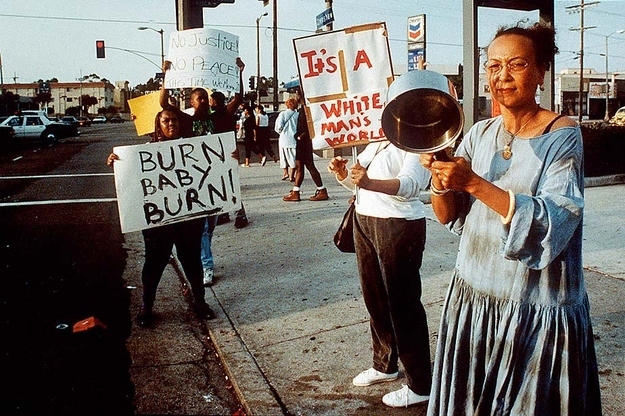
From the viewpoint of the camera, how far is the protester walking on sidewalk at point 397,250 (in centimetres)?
347

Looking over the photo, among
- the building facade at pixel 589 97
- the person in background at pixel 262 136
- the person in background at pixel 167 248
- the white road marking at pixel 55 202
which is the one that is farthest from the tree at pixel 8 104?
the person in background at pixel 167 248

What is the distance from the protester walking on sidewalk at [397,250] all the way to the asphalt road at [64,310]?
105 centimetres

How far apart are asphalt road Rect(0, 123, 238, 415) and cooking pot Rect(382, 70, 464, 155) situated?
2.34 metres

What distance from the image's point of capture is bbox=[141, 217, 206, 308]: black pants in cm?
518

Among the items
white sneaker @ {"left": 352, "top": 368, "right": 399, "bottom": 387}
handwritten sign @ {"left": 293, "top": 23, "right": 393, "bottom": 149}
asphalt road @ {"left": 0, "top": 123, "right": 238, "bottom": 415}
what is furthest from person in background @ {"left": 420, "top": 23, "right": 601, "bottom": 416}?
asphalt road @ {"left": 0, "top": 123, "right": 238, "bottom": 415}

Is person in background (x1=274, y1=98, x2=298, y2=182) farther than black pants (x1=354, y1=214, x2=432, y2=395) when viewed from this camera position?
Yes

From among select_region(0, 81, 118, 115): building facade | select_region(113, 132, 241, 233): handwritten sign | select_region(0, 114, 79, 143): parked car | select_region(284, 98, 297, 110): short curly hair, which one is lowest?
select_region(113, 132, 241, 233): handwritten sign

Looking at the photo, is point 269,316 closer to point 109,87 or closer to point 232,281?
point 232,281

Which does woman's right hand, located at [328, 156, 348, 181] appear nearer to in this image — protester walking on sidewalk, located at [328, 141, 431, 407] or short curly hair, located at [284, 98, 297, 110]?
protester walking on sidewalk, located at [328, 141, 431, 407]

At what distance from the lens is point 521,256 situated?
1.94 m

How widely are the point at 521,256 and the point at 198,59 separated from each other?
19.8 ft

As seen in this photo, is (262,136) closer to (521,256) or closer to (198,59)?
(198,59)

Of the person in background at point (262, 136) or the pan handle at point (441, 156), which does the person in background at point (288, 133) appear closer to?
the person in background at point (262, 136)

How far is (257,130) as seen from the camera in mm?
18594
